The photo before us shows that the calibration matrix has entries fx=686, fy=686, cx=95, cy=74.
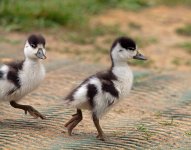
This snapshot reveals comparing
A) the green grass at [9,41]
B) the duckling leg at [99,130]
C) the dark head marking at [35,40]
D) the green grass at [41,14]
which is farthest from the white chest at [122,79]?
the green grass at [41,14]

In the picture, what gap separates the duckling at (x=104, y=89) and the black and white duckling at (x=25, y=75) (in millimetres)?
541

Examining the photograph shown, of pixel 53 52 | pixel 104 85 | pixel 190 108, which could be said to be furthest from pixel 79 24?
pixel 104 85

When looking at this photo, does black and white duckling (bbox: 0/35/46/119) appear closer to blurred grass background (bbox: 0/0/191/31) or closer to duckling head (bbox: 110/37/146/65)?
duckling head (bbox: 110/37/146/65)

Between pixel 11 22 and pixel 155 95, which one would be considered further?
pixel 11 22

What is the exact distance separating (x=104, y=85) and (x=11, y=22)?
6.46 meters

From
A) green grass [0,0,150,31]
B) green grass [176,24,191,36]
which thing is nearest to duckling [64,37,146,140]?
green grass [0,0,150,31]

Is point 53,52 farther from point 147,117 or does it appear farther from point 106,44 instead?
point 147,117

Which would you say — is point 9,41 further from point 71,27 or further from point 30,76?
point 30,76

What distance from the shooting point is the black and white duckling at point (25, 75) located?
22.4ft

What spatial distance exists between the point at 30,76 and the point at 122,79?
964 millimetres

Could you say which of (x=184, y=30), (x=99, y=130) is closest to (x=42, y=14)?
(x=184, y=30)

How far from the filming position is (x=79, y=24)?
1334 cm

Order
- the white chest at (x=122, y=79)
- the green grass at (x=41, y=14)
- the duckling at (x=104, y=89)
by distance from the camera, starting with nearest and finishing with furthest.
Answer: the duckling at (x=104, y=89)
the white chest at (x=122, y=79)
the green grass at (x=41, y=14)

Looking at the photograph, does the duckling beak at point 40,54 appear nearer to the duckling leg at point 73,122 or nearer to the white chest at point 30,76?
the white chest at point 30,76
